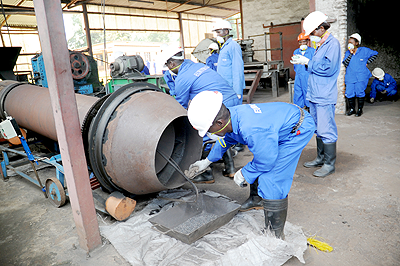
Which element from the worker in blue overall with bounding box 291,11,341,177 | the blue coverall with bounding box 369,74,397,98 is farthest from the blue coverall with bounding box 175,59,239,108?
the blue coverall with bounding box 369,74,397,98

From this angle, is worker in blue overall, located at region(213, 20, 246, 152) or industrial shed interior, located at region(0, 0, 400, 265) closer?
industrial shed interior, located at region(0, 0, 400, 265)

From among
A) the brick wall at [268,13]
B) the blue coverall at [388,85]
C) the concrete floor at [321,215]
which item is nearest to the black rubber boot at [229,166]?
the concrete floor at [321,215]

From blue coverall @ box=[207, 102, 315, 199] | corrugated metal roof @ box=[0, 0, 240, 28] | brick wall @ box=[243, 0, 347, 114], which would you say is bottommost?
blue coverall @ box=[207, 102, 315, 199]

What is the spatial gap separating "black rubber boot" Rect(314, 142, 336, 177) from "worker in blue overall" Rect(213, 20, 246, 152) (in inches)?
53.5

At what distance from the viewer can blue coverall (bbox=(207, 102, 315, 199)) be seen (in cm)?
180

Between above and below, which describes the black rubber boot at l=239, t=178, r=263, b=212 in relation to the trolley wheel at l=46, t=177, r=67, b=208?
below

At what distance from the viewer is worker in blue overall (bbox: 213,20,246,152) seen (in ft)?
13.1

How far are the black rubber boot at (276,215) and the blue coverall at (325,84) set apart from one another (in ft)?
4.82

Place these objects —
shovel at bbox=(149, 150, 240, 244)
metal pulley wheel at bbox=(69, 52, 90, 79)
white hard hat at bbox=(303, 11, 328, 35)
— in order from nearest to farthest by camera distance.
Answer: shovel at bbox=(149, 150, 240, 244)
white hard hat at bbox=(303, 11, 328, 35)
metal pulley wheel at bbox=(69, 52, 90, 79)

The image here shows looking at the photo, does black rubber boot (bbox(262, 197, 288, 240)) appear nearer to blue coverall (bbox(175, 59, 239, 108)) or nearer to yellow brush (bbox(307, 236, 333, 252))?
yellow brush (bbox(307, 236, 333, 252))

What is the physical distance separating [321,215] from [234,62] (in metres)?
2.38

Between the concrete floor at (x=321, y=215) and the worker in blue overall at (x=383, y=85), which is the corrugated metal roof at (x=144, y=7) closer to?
the concrete floor at (x=321, y=215)

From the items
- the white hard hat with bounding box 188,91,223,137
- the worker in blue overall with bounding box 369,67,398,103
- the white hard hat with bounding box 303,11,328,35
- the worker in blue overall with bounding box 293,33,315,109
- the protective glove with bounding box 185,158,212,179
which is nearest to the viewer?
the white hard hat with bounding box 188,91,223,137

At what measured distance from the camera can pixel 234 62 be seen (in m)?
4.01
